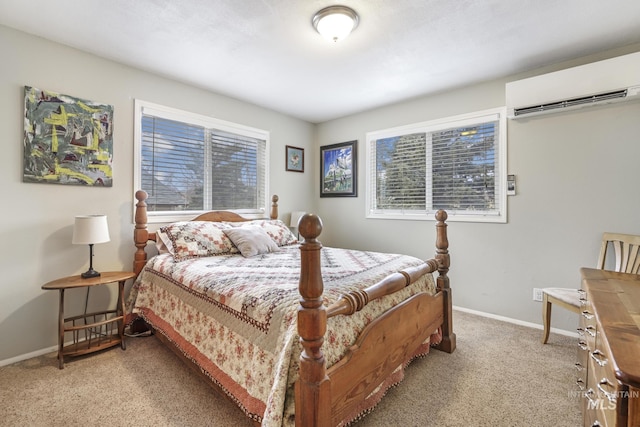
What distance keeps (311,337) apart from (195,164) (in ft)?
8.93

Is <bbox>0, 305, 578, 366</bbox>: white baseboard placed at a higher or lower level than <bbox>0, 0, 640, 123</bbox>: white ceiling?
lower

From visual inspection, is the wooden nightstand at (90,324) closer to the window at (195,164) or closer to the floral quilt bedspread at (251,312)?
the floral quilt bedspread at (251,312)

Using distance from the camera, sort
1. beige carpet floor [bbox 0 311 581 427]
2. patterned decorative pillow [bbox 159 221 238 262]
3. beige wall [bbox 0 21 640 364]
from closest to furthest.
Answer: beige carpet floor [bbox 0 311 581 427] < beige wall [bbox 0 21 640 364] < patterned decorative pillow [bbox 159 221 238 262]

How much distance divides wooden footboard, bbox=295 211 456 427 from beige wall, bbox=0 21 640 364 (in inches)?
57.3

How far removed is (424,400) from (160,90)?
349 centimetres

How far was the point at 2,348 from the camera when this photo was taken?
6.84 feet

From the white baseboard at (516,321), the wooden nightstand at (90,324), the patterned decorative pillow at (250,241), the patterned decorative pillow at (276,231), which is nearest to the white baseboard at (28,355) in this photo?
the wooden nightstand at (90,324)

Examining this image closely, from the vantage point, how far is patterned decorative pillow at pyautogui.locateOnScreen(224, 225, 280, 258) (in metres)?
2.66

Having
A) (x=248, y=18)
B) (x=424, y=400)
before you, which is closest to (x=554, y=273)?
(x=424, y=400)

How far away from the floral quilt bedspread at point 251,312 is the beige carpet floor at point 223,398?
222 millimetres

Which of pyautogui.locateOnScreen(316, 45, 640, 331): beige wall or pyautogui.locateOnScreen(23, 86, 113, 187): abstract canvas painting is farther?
pyautogui.locateOnScreen(316, 45, 640, 331): beige wall

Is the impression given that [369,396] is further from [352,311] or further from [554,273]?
[554,273]

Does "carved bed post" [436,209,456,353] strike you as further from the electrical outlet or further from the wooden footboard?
the electrical outlet

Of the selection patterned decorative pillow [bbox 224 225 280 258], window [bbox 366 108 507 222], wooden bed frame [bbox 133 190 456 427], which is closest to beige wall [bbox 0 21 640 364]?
window [bbox 366 108 507 222]
